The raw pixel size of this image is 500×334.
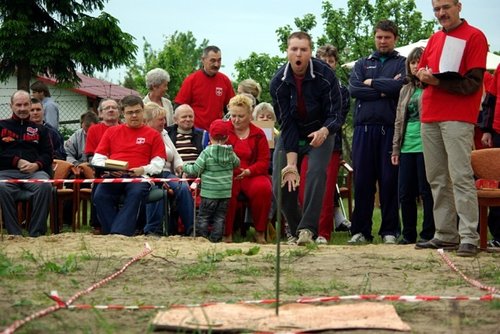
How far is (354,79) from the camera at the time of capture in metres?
11.1

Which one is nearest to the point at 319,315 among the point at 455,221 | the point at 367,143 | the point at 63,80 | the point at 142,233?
the point at 455,221

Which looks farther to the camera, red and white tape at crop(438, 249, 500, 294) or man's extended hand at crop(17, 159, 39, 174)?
man's extended hand at crop(17, 159, 39, 174)

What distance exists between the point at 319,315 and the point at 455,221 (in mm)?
4055

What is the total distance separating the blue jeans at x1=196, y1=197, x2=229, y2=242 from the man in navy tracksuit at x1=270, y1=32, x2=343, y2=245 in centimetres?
104

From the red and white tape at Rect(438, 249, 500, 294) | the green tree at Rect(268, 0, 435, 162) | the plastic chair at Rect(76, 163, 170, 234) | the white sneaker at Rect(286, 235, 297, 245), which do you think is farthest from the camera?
the green tree at Rect(268, 0, 435, 162)

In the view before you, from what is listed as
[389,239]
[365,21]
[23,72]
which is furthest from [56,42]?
[389,239]

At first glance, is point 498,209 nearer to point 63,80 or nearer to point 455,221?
point 455,221

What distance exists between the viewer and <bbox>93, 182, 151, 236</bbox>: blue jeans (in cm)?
1105

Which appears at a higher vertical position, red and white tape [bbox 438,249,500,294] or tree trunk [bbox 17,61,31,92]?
tree trunk [bbox 17,61,31,92]

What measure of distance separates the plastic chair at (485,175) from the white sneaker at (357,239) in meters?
1.83

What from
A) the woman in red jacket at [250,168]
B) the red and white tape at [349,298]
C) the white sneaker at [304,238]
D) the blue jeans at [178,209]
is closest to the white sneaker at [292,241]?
the white sneaker at [304,238]

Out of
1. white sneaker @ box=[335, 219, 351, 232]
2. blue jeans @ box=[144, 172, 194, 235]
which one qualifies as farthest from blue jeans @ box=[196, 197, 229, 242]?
white sneaker @ box=[335, 219, 351, 232]

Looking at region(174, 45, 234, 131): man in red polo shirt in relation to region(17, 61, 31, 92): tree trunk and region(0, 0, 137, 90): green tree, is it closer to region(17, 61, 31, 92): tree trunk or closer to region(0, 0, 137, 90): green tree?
region(0, 0, 137, 90): green tree

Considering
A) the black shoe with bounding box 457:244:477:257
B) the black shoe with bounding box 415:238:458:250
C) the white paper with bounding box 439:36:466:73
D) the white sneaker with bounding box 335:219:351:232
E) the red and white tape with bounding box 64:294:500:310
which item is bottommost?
the white sneaker with bounding box 335:219:351:232
